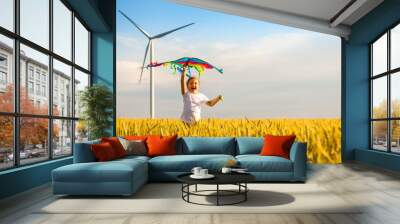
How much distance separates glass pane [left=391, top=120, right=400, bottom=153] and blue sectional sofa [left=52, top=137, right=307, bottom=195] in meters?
2.62

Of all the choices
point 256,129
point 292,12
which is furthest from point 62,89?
point 292,12

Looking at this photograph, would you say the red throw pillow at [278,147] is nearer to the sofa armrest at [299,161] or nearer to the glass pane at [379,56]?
the sofa armrest at [299,161]

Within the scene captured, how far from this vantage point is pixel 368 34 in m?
8.51

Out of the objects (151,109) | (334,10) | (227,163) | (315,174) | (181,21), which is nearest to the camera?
(227,163)

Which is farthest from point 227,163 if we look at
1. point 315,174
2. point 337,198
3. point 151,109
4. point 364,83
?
point 364,83

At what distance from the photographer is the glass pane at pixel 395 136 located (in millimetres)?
7359

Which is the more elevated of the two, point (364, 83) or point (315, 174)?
point (364, 83)

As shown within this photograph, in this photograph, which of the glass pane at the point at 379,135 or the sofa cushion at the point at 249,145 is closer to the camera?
the sofa cushion at the point at 249,145

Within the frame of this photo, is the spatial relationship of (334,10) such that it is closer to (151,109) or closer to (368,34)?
(368,34)

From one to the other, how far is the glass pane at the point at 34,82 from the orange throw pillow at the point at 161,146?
170 cm

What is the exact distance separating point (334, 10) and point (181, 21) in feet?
12.2

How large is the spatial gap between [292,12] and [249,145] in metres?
3.43

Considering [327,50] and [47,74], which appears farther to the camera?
[327,50]

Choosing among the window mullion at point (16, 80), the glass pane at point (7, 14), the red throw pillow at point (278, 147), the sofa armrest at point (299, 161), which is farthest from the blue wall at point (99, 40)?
the sofa armrest at point (299, 161)
